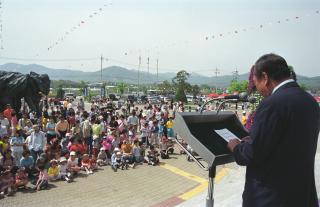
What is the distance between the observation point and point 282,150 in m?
2.51

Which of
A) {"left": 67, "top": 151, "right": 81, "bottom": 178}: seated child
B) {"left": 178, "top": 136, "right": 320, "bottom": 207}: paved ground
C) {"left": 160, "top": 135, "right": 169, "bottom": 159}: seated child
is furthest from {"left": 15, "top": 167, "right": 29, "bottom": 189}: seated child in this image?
{"left": 160, "top": 135, "right": 169, "bottom": 159}: seated child

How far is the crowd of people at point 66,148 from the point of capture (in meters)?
10.4

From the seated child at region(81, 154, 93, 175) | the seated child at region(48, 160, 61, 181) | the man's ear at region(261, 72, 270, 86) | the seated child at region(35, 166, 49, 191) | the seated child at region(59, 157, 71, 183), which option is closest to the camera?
the man's ear at region(261, 72, 270, 86)

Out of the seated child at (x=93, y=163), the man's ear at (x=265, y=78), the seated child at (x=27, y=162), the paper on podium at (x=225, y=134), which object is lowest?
the seated child at (x=93, y=163)

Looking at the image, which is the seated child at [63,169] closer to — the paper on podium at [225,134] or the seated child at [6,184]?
the seated child at [6,184]

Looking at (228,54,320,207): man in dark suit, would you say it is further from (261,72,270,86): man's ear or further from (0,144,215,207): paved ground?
(0,144,215,207): paved ground

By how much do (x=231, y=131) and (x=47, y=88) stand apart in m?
19.0

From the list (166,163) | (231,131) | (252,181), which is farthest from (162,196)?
(252,181)

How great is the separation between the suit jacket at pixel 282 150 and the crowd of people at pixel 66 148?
24.3 feet

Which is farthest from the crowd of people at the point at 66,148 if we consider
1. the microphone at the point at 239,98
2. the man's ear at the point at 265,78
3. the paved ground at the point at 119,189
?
the man's ear at the point at 265,78

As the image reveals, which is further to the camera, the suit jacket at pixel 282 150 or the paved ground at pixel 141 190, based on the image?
the paved ground at pixel 141 190

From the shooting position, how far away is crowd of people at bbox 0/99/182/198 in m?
10.4

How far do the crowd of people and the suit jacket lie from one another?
24.3 ft

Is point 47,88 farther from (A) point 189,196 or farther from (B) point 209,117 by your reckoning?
(B) point 209,117
